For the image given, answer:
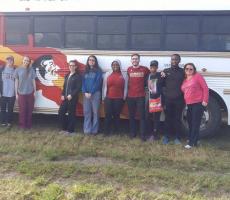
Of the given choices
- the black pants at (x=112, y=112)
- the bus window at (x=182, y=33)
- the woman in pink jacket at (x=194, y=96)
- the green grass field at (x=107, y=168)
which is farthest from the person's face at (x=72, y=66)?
the woman in pink jacket at (x=194, y=96)

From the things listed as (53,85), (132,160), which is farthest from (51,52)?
(132,160)

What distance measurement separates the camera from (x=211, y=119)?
8.20 metres

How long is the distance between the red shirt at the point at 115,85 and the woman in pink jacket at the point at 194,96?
1238 millimetres

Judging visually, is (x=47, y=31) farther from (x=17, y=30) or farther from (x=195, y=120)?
(x=195, y=120)

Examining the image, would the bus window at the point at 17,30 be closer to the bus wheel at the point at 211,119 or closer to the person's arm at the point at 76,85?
the person's arm at the point at 76,85

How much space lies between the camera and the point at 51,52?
882cm

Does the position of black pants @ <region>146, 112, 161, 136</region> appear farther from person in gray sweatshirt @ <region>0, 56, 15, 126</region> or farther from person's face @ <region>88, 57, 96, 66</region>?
person in gray sweatshirt @ <region>0, 56, 15, 126</region>

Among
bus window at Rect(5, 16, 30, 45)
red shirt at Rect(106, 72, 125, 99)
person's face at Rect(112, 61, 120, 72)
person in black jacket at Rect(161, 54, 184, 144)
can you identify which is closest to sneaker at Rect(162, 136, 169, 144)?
person in black jacket at Rect(161, 54, 184, 144)

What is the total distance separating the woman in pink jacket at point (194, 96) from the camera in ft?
24.5

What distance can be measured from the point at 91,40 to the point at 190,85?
2.32m

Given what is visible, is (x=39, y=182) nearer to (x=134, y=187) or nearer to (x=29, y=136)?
(x=134, y=187)

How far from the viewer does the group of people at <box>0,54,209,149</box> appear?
766 centimetres

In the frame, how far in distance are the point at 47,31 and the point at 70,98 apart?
1541 millimetres

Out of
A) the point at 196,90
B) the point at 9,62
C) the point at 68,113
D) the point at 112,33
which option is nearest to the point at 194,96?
the point at 196,90
